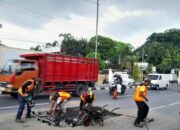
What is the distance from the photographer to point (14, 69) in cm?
1587

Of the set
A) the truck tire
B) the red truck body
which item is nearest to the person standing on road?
the red truck body

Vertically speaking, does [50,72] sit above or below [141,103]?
above

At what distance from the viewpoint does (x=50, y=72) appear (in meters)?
17.1

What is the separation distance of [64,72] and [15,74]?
3.34 m

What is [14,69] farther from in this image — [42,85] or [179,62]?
[179,62]

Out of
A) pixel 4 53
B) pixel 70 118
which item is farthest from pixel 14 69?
pixel 4 53

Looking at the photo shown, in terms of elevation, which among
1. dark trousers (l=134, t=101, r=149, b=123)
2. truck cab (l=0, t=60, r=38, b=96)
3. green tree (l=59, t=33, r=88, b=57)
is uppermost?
green tree (l=59, t=33, r=88, b=57)

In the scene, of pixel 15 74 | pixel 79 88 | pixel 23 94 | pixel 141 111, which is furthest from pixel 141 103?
pixel 79 88

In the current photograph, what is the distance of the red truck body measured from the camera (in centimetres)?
1677

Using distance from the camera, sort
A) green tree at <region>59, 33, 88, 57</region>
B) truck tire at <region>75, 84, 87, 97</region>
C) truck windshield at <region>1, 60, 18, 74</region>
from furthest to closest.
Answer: green tree at <region>59, 33, 88, 57</region>
truck tire at <region>75, 84, 87, 97</region>
truck windshield at <region>1, 60, 18, 74</region>

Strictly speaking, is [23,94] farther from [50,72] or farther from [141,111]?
[50,72]

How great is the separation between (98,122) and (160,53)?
66383mm

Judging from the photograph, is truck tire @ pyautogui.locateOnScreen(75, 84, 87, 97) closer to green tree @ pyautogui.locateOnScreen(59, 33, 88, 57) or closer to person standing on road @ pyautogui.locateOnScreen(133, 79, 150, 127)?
person standing on road @ pyautogui.locateOnScreen(133, 79, 150, 127)

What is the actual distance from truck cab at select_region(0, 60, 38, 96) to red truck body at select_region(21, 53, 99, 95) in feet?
1.68
